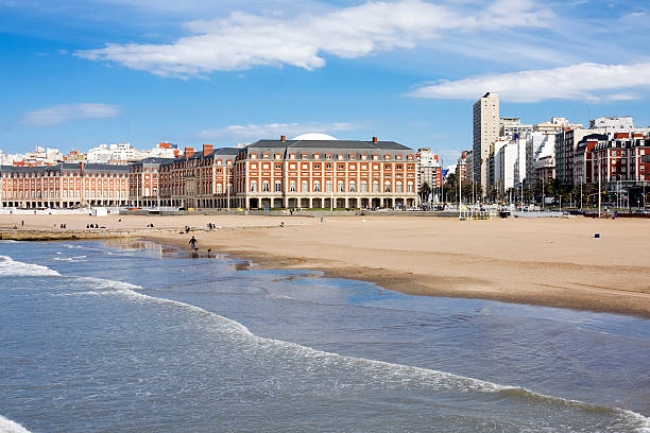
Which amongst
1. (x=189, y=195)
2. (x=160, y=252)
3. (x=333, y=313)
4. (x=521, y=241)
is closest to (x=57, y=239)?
(x=160, y=252)

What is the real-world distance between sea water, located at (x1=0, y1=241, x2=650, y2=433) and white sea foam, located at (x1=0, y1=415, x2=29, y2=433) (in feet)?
0.16

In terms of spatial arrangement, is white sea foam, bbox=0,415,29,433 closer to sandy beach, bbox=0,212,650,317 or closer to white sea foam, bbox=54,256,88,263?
sandy beach, bbox=0,212,650,317

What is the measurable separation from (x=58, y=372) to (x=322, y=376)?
16.7 feet

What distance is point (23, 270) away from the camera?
3136 cm

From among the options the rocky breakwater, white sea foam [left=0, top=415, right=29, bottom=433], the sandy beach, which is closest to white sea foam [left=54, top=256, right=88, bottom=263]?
the sandy beach

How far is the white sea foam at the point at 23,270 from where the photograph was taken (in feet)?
97.1

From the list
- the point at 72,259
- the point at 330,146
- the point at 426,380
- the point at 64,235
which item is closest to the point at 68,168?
the point at 330,146

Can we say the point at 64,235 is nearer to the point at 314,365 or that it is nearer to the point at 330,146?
the point at 314,365

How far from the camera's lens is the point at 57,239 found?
57.3m

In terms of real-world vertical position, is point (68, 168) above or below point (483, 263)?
above

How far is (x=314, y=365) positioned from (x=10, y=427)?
5439 millimetres

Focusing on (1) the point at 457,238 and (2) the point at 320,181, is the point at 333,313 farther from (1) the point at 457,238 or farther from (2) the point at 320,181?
(2) the point at 320,181

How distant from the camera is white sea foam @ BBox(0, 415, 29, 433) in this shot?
384 inches

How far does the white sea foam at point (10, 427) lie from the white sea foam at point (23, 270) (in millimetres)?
20422
